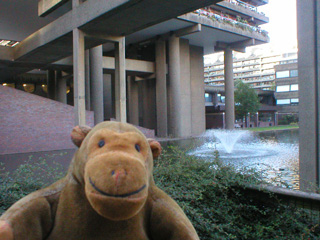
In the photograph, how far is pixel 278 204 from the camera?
3.87 metres

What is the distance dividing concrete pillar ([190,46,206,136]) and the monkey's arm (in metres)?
24.4

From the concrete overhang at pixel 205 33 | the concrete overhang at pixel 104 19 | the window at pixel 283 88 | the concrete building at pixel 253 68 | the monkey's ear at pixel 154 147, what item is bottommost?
the monkey's ear at pixel 154 147

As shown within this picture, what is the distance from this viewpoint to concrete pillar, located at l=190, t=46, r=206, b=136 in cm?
2628

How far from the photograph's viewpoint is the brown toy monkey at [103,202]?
1241mm

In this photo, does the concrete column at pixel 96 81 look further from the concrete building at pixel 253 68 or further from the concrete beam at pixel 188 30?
the concrete building at pixel 253 68

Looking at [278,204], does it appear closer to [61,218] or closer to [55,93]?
[61,218]

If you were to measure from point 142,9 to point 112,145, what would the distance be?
9.24m

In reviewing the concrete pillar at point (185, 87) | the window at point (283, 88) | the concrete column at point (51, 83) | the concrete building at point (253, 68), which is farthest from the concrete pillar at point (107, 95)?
the concrete building at point (253, 68)

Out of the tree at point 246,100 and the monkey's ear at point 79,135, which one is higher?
the tree at point 246,100

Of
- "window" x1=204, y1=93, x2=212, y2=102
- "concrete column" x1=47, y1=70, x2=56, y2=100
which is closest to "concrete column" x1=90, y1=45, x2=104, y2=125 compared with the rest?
"concrete column" x1=47, y1=70, x2=56, y2=100

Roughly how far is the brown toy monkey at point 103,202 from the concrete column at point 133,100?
2559 centimetres

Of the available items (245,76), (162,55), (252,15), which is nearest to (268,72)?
(245,76)

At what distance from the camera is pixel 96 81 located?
61.8 feet

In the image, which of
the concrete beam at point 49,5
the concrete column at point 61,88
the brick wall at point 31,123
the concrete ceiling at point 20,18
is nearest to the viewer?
the concrete beam at point 49,5
